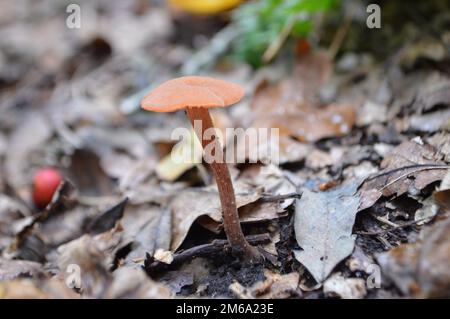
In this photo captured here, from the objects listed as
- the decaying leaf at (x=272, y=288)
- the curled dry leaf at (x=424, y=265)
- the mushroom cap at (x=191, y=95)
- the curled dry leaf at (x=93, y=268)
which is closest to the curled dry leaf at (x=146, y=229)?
the curled dry leaf at (x=93, y=268)

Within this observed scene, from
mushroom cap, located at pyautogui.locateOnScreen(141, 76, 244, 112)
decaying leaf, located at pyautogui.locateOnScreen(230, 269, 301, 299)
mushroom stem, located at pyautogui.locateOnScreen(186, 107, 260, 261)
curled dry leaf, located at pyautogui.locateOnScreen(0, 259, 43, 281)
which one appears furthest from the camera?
curled dry leaf, located at pyautogui.locateOnScreen(0, 259, 43, 281)

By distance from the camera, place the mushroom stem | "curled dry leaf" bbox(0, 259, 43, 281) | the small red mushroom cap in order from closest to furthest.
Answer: the mushroom stem < "curled dry leaf" bbox(0, 259, 43, 281) < the small red mushroom cap

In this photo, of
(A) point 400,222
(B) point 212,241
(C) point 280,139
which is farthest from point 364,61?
(B) point 212,241

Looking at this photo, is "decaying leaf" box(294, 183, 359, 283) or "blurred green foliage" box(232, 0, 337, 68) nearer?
"decaying leaf" box(294, 183, 359, 283)

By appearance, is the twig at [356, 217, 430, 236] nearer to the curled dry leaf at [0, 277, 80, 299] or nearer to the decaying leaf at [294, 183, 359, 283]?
the decaying leaf at [294, 183, 359, 283]

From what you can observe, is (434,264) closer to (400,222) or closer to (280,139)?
(400,222)

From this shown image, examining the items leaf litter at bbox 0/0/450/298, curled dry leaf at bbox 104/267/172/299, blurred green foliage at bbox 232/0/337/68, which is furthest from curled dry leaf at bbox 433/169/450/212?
blurred green foliage at bbox 232/0/337/68
